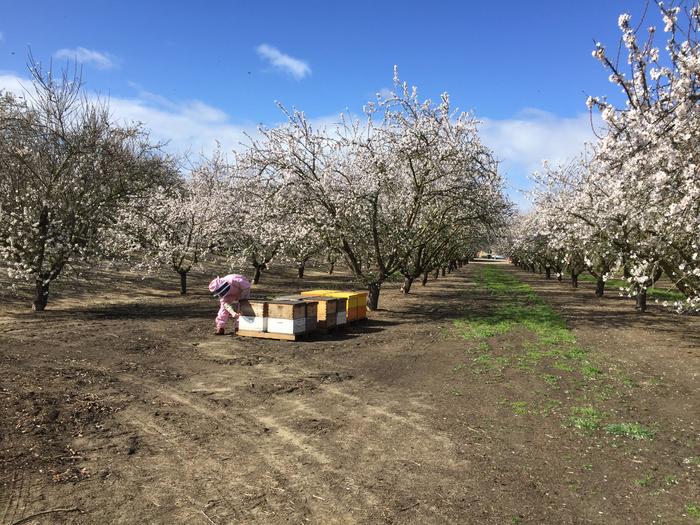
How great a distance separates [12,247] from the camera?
1498cm

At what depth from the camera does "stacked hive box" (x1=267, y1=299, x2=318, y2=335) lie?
42.0ft

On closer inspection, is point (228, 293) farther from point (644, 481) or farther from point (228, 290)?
point (644, 481)

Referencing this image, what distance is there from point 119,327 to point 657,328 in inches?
680

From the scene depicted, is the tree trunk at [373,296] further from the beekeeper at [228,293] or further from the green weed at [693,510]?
the green weed at [693,510]

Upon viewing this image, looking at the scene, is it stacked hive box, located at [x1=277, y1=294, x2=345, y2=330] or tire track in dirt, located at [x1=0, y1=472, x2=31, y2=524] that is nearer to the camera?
tire track in dirt, located at [x1=0, y1=472, x2=31, y2=524]

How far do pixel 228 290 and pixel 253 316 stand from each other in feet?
3.14

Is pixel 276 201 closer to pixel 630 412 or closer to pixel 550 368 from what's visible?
pixel 550 368

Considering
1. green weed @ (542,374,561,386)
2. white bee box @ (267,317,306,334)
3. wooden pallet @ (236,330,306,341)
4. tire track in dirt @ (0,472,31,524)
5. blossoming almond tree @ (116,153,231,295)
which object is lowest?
green weed @ (542,374,561,386)

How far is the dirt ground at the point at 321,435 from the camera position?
4.71m

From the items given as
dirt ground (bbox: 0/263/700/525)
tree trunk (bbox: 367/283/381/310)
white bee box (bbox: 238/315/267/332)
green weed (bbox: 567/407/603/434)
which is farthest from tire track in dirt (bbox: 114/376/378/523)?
tree trunk (bbox: 367/283/381/310)

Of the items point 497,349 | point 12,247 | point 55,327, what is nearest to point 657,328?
point 497,349

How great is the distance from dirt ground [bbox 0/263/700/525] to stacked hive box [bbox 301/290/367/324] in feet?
8.14

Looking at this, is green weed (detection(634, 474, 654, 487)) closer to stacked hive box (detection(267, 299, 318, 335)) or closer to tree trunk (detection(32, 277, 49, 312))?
stacked hive box (detection(267, 299, 318, 335))

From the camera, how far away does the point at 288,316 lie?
12.8 meters
